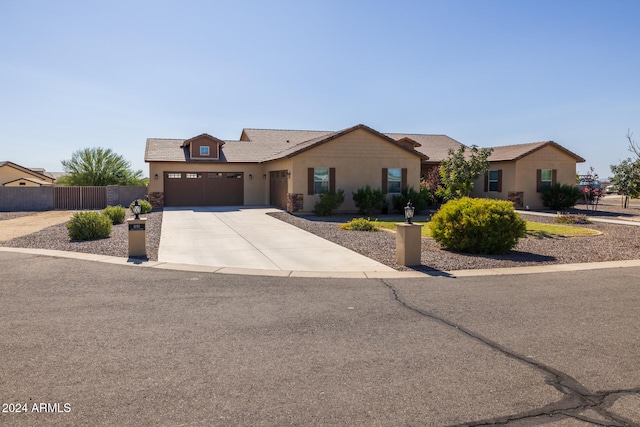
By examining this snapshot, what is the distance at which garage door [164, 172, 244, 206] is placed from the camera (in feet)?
104

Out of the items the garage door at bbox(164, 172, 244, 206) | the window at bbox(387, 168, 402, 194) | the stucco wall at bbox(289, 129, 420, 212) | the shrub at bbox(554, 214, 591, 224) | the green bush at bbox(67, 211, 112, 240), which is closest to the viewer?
the green bush at bbox(67, 211, 112, 240)

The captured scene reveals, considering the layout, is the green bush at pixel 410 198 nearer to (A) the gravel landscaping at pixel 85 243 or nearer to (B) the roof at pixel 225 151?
(B) the roof at pixel 225 151

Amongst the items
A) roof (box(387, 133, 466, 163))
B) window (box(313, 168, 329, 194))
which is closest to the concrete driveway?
window (box(313, 168, 329, 194))

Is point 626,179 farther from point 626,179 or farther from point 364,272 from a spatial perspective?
point 364,272

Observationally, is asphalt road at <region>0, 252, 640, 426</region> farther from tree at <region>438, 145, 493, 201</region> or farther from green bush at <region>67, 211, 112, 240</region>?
tree at <region>438, 145, 493, 201</region>

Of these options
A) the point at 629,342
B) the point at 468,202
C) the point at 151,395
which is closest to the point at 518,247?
the point at 468,202

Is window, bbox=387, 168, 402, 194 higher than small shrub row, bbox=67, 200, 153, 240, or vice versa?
window, bbox=387, 168, 402, 194

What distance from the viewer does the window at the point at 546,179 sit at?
30078mm

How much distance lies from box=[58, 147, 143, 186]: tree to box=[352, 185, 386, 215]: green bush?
2232 centimetres

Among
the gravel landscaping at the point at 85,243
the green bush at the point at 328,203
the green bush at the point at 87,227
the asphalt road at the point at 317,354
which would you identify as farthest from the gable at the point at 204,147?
the asphalt road at the point at 317,354

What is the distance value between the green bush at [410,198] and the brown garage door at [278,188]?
20.0 ft

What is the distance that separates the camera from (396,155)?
2647cm

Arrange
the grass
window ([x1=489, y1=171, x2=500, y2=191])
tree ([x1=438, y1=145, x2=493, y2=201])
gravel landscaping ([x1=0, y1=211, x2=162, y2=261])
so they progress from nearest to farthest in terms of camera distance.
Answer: gravel landscaping ([x1=0, y1=211, x2=162, y2=261])
the grass
tree ([x1=438, y1=145, x2=493, y2=201])
window ([x1=489, y1=171, x2=500, y2=191])

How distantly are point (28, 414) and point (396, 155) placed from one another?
23812mm
